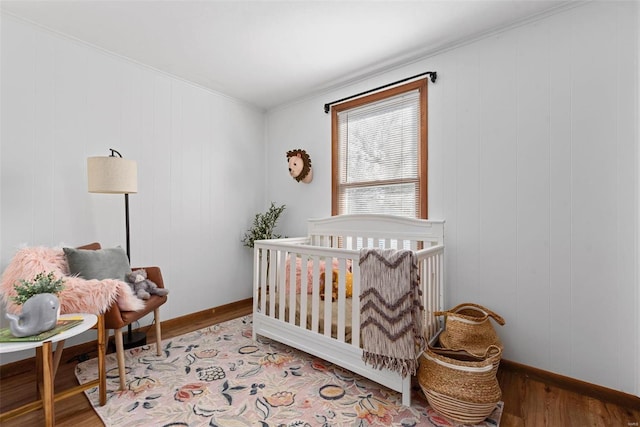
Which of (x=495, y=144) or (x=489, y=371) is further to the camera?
(x=495, y=144)

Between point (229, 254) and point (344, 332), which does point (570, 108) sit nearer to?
point (344, 332)

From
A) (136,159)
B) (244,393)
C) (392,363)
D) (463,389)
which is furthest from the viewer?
(136,159)

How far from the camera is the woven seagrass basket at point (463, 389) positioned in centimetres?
147

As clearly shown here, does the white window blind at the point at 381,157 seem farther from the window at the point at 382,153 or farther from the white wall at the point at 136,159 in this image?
the white wall at the point at 136,159

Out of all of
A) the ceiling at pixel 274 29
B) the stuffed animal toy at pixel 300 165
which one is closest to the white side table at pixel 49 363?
the ceiling at pixel 274 29

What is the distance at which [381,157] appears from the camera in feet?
9.00

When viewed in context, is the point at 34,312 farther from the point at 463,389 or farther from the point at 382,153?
the point at 382,153

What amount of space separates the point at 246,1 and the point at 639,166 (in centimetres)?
248

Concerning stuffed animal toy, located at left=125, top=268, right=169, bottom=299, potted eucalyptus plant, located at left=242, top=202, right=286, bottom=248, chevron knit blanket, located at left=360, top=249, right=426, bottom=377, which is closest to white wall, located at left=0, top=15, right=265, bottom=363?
potted eucalyptus plant, located at left=242, top=202, right=286, bottom=248

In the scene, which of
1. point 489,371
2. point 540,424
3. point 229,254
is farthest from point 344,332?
point 229,254

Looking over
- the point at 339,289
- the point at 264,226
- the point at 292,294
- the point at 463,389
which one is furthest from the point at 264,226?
the point at 463,389

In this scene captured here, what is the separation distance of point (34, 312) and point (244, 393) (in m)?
1.14

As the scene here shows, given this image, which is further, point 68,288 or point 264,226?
point 264,226

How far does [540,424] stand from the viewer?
5.00ft
